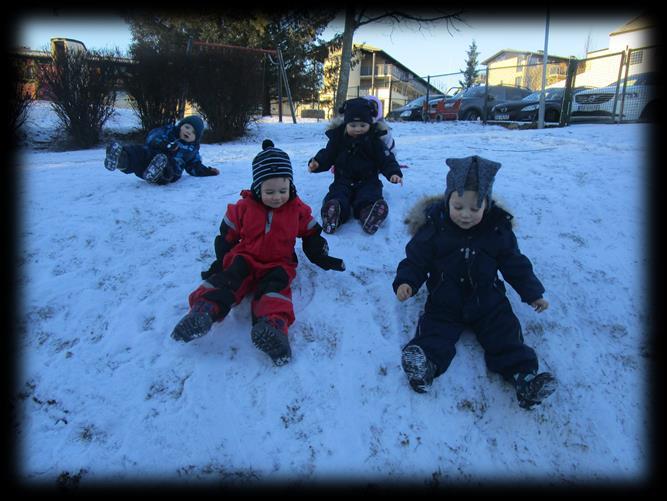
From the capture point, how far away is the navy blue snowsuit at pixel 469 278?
2.48 metres

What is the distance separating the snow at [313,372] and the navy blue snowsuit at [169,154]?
88 cm

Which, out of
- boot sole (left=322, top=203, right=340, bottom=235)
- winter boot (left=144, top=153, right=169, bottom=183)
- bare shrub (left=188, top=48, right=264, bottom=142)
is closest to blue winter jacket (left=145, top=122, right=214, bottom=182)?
winter boot (left=144, top=153, right=169, bottom=183)

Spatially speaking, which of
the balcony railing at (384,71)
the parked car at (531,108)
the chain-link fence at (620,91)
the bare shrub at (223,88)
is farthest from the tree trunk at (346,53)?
the balcony railing at (384,71)

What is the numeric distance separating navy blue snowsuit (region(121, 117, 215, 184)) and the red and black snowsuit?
7.71ft

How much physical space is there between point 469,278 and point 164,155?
3.73 metres

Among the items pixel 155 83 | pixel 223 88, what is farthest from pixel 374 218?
pixel 155 83

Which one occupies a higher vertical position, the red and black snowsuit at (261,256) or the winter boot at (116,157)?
the winter boot at (116,157)

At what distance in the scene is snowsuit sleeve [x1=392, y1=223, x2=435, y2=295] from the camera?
260cm

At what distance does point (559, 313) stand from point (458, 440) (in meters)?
1.27

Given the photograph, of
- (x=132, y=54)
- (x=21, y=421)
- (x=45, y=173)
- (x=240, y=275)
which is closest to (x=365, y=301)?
(x=240, y=275)

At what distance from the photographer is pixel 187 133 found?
194 inches

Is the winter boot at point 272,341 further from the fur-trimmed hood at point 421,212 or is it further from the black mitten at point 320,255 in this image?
the fur-trimmed hood at point 421,212

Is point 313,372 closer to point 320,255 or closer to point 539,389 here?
point 320,255

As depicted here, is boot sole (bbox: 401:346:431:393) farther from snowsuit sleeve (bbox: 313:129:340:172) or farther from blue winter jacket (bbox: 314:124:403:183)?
snowsuit sleeve (bbox: 313:129:340:172)
